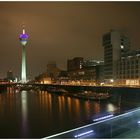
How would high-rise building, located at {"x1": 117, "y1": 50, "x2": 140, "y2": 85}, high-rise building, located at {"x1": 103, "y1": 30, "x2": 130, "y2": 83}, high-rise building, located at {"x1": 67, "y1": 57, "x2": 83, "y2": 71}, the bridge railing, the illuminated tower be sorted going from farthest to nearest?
the illuminated tower
high-rise building, located at {"x1": 67, "y1": 57, "x2": 83, "y2": 71}
high-rise building, located at {"x1": 103, "y1": 30, "x2": 130, "y2": 83}
high-rise building, located at {"x1": 117, "y1": 50, "x2": 140, "y2": 85}
the bridge railing

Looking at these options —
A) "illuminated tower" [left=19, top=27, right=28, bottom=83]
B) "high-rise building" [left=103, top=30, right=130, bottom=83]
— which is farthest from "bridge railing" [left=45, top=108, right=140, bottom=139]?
"illuminated tower" [left=19, top=27, right=28, bottom=83]

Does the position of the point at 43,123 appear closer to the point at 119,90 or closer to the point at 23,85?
the point at 119,90

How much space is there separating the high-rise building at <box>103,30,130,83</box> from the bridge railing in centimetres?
2124

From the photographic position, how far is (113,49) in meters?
25.1

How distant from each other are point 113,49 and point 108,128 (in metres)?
22.4

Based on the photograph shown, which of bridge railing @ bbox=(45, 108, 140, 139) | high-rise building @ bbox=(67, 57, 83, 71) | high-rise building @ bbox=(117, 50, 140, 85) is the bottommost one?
bridge railing @ bbox=(45, 108, 140, 139)

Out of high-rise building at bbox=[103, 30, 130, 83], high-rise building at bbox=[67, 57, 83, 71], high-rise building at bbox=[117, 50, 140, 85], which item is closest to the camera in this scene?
high-rise building at bbox=[117, 50, 140, 85]

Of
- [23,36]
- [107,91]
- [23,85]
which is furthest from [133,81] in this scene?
[23,36]

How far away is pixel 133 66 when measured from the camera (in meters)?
21.7

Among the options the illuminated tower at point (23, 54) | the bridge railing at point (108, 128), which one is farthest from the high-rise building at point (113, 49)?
the bridge railing at point (108, 128)

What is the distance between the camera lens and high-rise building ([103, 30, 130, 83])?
24936 millimetres

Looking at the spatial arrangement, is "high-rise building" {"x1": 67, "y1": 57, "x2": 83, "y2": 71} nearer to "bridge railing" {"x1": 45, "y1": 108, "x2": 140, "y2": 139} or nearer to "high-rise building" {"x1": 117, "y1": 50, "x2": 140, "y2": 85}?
"high-rise building" {"x1": 117, "y1": 50, "x2": 140, "y2": 85}

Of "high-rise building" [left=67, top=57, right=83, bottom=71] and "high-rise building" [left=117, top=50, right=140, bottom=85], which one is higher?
"high-rise building" [left=67, top=57, right=83, bottom=71]

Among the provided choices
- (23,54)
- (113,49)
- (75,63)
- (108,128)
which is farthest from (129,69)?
(23,54)
